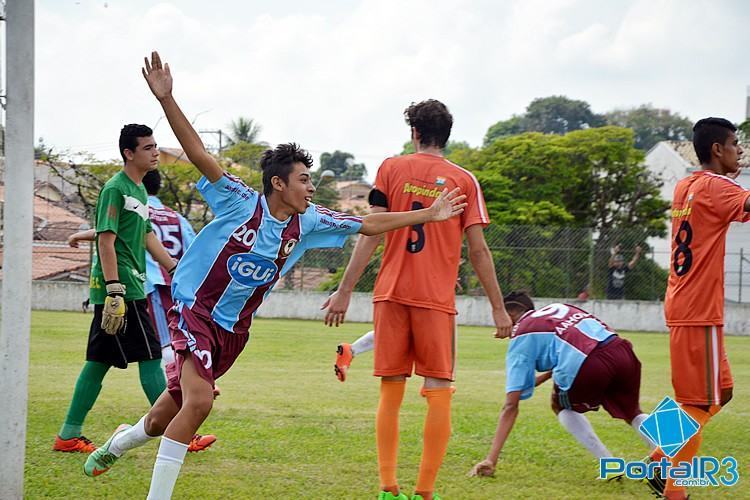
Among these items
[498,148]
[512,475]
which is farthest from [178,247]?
[498,148]

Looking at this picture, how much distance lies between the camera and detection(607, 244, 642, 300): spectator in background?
25.5 meters

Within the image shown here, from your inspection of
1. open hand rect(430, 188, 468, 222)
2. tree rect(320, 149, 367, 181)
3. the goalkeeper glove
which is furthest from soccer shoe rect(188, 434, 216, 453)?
tree rect(320, 149, 367, 181)

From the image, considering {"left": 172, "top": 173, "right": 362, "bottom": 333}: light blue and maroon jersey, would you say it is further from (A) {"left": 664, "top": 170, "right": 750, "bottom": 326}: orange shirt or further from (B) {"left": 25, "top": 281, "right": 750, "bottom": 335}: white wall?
(B) {"left": 25, "top": 281, "right": 750, "bottom": 335}: white wall

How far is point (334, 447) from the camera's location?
6.83m

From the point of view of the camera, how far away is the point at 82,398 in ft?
21.4

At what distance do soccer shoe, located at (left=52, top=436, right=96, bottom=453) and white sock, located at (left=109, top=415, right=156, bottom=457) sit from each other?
51.6 inches

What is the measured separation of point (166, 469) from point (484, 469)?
245 cm

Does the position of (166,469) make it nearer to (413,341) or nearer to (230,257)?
(230,257)

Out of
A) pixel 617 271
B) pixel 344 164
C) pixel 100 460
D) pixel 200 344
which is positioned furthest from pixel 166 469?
pixel 344 164

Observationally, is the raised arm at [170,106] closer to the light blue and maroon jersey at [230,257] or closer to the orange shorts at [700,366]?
the light blue and maroon jersey at [230,257]

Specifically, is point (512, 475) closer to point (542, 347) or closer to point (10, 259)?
point (542, 347)

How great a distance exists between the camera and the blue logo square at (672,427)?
5523 millimetres

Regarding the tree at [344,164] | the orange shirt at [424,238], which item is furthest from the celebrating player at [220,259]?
the tree at [344,164]

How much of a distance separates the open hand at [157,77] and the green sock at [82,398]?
2.94 meters
